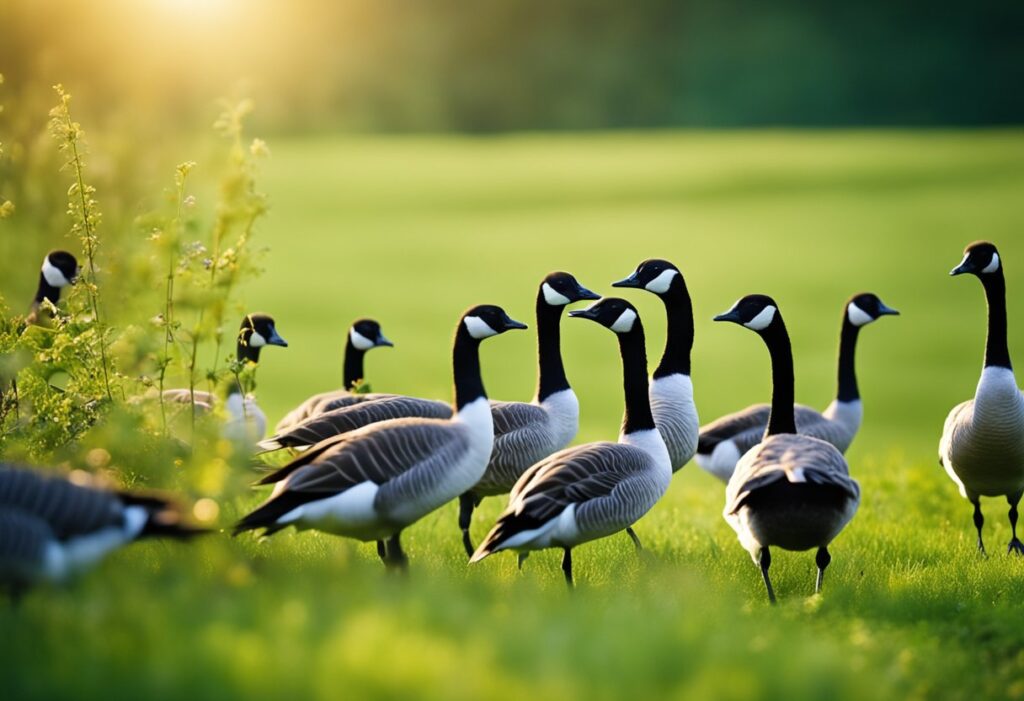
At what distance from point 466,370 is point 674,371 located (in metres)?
3.35

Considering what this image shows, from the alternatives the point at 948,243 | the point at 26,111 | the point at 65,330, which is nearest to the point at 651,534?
the point at 65,330

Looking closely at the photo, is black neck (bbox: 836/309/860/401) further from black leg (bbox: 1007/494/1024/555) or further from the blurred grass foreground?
black leg (bbox: 1007/494/1024/555)

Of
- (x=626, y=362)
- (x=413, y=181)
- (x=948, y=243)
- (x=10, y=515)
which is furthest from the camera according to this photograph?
(x=413, y=181)

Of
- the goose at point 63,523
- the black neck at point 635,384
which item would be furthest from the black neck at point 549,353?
the goose at point 63,523

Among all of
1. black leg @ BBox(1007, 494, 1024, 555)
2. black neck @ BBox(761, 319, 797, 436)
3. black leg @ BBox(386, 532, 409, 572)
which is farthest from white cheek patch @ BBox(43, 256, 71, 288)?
black leg @ BBox(1007, 494, 1024, 555)

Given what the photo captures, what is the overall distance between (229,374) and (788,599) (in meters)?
4.83

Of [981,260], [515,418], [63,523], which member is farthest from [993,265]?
[63,523]

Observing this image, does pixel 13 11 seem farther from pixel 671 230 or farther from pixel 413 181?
pixel 413 181

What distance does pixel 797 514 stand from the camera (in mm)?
8797

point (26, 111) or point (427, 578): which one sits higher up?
point (26, 111)

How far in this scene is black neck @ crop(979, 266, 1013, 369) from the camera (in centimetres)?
1122

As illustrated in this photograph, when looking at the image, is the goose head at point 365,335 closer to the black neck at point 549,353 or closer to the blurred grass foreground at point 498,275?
the blurred grass foreground at point 498,275

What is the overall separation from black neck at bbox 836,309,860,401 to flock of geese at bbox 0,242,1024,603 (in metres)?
0.83

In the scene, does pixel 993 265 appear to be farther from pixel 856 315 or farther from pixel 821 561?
pixel 821 561
